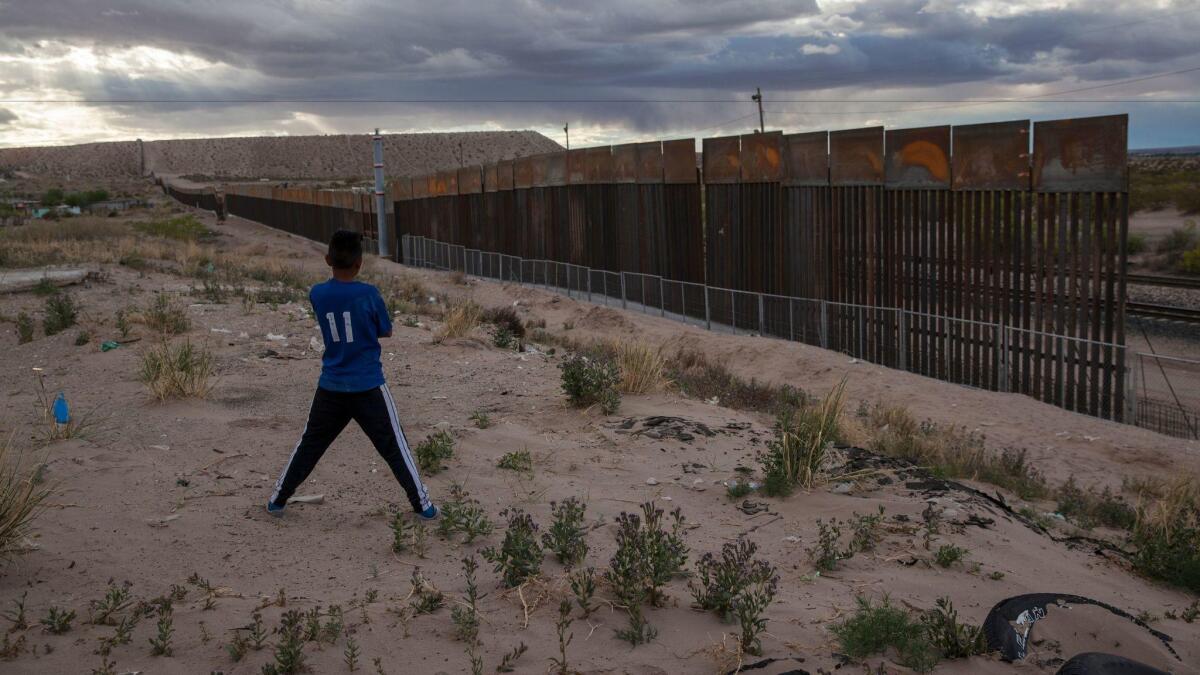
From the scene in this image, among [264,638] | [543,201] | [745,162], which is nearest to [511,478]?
[264,638]

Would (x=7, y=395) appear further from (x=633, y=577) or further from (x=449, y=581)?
(x=633, y=577)

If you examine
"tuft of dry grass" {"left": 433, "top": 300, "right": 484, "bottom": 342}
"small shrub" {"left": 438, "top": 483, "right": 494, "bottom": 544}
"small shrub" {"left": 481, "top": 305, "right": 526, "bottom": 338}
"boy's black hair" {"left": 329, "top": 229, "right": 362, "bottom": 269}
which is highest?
"boy's black hair" {"left": 329, "top": 229, "right": 362, "bottom": 269}

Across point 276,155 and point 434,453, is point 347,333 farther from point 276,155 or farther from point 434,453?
point 276,155

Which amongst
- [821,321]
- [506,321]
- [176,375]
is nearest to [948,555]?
[176,375]

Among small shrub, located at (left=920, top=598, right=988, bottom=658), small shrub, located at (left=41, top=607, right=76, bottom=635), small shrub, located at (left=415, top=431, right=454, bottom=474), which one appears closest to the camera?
small shrub, located at (left=41, top=607, right=76, bottom=635)

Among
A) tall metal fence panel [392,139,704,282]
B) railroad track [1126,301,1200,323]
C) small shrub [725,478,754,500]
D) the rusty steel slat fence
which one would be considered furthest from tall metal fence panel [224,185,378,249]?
small shrub [725,478,754,500]

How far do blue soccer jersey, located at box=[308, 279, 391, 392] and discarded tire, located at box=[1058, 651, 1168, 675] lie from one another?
3.95 m

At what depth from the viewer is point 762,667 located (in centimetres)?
446

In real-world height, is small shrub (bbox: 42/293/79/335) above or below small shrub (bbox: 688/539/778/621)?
above

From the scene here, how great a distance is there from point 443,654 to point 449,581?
90cm

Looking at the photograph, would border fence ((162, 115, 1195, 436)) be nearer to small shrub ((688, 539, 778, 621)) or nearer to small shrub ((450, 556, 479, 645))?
small shrub ((688, 539, 778, 621))

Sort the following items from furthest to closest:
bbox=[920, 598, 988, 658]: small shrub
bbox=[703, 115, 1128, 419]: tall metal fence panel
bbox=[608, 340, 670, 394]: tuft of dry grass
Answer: bbox=[703, 115, 1128, 419]: tall metal fence panel < bbox=[608, 340, 670, 394]: tuft of dry grass < bbox=[920, 598, 988, 658]: small shrub

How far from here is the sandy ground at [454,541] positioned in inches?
187

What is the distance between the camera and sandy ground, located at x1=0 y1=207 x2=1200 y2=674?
4.74m
